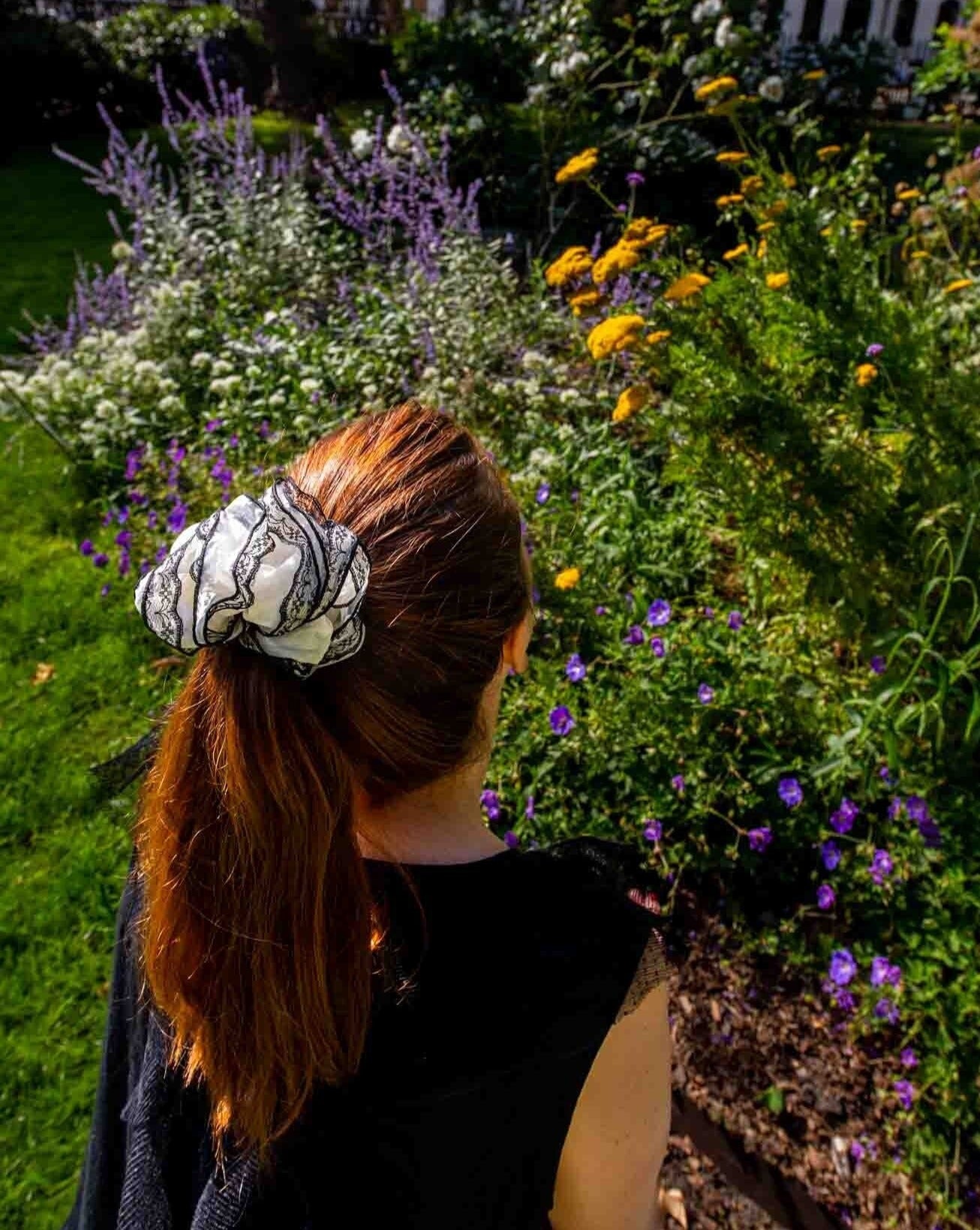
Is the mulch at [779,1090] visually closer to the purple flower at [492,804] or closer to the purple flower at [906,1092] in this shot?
the purple flower at [906,1092]

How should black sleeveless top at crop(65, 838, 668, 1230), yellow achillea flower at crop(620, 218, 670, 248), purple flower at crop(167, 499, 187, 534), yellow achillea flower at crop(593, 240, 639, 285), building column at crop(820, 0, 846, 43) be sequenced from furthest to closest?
building column at crop(820, 0, 846, 43)
purple flower at crop(167, 499, 187, 534)
yellow achillea flower at crop(620, 218, 670, 248)
yellow achillea flower at crop(593, 240, 639, 285)
black sleeveless top at crop(65, 838, 668, 1230)

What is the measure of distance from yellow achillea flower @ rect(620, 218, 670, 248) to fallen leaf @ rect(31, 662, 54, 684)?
2.39 metres

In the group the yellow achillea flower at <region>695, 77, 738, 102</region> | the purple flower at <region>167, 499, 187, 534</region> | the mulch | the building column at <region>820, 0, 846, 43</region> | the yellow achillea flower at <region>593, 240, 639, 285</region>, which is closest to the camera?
the mulch

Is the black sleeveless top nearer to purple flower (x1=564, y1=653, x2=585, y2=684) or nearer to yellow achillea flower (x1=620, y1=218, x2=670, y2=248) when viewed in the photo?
purple flower (x1=564, y1=653, x2=585, y2=684)

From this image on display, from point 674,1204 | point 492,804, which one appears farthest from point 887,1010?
point 492,804

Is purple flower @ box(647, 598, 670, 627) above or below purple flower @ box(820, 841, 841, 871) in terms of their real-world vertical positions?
above

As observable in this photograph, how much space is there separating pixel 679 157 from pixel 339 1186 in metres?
6.55

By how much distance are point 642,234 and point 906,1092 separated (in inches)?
86.3

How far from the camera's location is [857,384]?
7.68 ft

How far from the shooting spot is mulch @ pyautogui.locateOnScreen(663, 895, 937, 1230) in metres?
1.83

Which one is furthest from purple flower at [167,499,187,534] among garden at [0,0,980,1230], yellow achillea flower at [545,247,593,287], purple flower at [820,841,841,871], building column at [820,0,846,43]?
building column at [820,0,846,43]

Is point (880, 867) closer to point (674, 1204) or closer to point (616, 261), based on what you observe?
point (674, 1204)

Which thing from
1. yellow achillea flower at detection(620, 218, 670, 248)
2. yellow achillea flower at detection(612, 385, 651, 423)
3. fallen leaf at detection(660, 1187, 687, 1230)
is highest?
yellow achillea flower at detection(620, 218, 670, 248)

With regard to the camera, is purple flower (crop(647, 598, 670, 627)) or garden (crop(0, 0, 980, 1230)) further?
purple flower (crop(647, 598, 670, 627))
